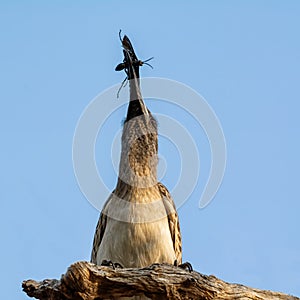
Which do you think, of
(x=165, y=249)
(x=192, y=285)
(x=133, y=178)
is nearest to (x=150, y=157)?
(x=133, y=178)

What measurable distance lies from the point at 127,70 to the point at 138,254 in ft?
7.84

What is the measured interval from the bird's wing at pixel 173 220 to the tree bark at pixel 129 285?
2802 mm

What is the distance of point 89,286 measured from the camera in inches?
299

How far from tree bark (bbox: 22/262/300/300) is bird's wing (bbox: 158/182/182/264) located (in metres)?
2.80

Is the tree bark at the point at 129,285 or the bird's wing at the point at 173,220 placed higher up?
the bird's wing at the point at 173,220

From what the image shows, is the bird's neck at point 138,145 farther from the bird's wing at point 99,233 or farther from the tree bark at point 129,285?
the tree bark at point 129,285

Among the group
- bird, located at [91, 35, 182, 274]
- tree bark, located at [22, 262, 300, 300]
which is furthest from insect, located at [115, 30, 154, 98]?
tree bark, located at [22, 262, 300, 300]

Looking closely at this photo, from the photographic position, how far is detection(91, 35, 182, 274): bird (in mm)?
10305

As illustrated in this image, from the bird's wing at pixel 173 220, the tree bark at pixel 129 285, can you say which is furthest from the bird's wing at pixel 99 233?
the tree bark at pixel 129 285

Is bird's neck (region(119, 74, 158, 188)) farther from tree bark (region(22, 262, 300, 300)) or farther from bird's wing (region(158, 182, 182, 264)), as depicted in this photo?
tree bark (region(22, 262, 300, 300))

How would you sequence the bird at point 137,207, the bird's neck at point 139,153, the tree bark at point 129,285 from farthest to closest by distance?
the bird's neck at point 139,153, the bird at point 137,207, the tree bark at point 129,285

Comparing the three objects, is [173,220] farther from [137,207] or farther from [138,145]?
[138,145]

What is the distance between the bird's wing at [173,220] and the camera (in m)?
10.8

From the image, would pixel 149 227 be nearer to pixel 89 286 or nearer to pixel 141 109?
pixel 141 109
